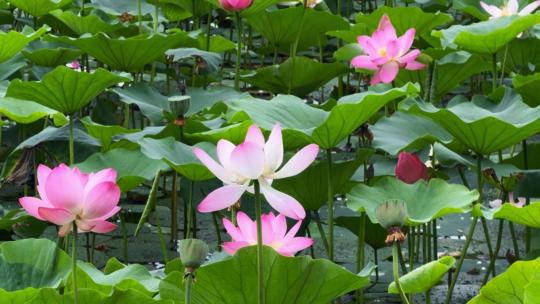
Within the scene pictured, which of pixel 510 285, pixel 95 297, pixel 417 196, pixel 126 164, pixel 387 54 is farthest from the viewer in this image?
pixel 387 54

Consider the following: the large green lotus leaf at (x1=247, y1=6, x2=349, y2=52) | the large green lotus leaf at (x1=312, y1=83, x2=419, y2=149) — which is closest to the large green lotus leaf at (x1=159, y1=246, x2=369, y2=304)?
the large green lotus leaf at (x1=312, y1=83, x2=419, y2=149)

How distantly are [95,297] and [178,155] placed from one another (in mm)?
574

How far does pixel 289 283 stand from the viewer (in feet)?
4.15

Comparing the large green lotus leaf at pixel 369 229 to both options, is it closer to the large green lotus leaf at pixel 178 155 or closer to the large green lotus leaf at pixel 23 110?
the large green lotus leaf at pixel 178 155

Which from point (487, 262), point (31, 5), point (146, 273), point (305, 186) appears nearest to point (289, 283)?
point (146, 273)

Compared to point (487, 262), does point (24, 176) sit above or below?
above

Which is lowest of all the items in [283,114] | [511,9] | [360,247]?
[360,247]

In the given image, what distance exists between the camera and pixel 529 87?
218 centimetres

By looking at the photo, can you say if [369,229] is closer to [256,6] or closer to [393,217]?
[256,6]

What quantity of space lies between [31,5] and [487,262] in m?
1.29

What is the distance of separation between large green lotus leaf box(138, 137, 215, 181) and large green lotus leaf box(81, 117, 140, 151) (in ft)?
0.91

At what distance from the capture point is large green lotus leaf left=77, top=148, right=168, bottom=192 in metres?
1.81

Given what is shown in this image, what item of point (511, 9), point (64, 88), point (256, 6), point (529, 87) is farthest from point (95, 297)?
point (511, 9)

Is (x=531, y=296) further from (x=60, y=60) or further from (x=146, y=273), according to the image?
(x=60, y=60)
